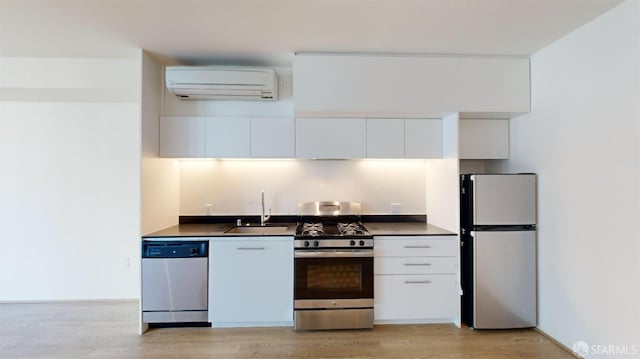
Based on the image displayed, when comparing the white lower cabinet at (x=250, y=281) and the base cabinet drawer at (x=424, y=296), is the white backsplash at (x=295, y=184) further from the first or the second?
the base cabinet drawer at (x=424, y=296)

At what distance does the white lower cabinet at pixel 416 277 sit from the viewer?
2750 mm

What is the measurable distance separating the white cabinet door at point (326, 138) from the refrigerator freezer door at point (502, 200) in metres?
1.16

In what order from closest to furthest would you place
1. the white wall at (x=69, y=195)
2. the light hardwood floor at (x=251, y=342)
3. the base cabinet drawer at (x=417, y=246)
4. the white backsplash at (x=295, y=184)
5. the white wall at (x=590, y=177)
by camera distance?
the white wall at (x=590, y=177)
the light hardwood floor at (x=251, y=342)
the base cabinet drawer at (x=417, y=246)
the white wall at (x=69, y=195)
the white backsplash at (x=295, y=184)

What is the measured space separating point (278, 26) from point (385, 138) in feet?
4.70

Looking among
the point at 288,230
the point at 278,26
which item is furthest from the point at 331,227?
the point at 278,26

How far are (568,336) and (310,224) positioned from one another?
237 centimetres

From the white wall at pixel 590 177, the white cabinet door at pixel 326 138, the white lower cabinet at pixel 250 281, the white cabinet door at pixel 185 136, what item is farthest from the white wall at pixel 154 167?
the white wall at pixel 590 177

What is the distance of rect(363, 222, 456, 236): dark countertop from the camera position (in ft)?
9.14

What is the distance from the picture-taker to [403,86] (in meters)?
2.77

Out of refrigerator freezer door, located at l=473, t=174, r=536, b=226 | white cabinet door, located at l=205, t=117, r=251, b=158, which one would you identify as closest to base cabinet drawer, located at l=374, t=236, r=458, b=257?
refrigerator freezer door, located at l=473, t=174, r=536, b=226

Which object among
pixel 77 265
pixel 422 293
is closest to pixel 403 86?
pixel 422 293

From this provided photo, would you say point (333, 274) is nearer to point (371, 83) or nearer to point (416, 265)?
point (416, 265)

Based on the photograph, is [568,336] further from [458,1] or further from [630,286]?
[458,1]

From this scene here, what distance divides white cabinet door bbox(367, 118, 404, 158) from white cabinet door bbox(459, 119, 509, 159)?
0.63 m
